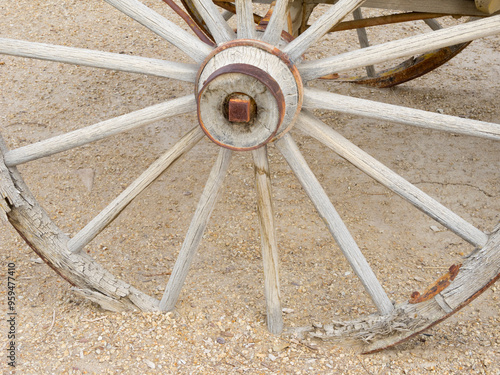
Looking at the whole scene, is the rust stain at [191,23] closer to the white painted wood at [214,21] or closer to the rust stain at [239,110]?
the white painted wood at [214,21]

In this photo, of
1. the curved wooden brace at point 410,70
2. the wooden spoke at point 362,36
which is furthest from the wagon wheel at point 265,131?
the curved wooden brace at point 410,70

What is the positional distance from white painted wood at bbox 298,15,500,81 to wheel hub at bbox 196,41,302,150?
0.34 ft

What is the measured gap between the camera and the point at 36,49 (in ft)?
6.28

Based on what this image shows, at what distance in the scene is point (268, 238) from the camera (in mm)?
2070

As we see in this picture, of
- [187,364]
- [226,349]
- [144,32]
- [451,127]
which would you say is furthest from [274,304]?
[144,32]

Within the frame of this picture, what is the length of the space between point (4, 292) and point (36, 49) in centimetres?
108

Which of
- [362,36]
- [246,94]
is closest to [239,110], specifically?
[246,94]

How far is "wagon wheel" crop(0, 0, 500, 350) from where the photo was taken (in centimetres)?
172

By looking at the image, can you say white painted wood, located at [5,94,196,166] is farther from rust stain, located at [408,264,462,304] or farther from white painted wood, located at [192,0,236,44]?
rust stain, located at [408,264,462,304]

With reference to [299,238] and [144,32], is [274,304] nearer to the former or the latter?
[299,238]

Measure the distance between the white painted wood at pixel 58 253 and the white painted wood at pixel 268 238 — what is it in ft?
1.57

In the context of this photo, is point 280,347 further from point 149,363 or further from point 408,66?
point 408,66

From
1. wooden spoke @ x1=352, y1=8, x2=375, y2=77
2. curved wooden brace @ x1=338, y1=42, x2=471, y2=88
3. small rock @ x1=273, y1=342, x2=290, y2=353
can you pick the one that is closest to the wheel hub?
small rock @ x1=273, y1=342, x2=290, y2=353

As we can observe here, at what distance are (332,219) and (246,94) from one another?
0.56 metres
